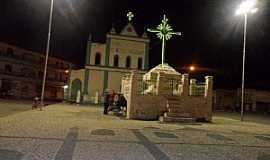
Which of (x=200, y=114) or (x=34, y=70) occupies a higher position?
(x=34, y=70)

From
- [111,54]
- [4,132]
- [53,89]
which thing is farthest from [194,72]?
[4,132]

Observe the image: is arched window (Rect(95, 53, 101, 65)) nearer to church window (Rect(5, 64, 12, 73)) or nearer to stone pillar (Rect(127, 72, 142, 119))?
church window (Rect(5, 64, 12, 73))

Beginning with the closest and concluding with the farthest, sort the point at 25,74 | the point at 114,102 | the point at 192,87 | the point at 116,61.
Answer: the point at 192,87, the point at 114,102, the point at 116,61, the point at 25,74

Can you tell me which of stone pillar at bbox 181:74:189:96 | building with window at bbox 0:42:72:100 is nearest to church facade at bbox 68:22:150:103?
building with window at bbox 0:42:72:100

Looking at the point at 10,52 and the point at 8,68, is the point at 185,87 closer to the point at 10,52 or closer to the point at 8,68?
the point at 8,68

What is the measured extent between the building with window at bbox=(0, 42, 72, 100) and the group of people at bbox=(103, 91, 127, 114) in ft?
97.6

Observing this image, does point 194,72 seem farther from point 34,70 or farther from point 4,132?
point 4,132

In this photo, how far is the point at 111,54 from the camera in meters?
48.9

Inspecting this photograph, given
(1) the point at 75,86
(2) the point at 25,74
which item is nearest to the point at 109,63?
(1) the point at 75,86

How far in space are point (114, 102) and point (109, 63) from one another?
83.3ft

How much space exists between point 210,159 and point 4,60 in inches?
2009

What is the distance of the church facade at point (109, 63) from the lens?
1870 inches

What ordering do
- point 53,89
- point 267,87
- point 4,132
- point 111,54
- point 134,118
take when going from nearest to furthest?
point 4,132 → point 134,118 → point 111,54 → point 267,87 → point 53,89

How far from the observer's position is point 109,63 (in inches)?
1918
